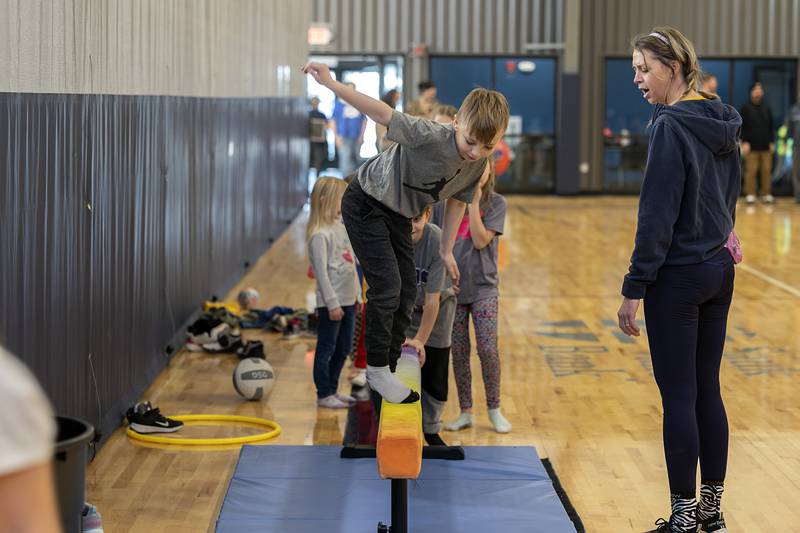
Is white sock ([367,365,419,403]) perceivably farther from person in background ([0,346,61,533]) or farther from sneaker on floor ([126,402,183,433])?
person in background ([0,346,61,533])

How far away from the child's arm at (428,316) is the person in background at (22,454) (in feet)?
10.2

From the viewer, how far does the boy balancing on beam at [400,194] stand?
3840mm

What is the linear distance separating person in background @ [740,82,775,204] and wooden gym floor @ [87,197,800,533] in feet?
26.4

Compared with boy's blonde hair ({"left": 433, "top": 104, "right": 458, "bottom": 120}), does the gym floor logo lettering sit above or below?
below

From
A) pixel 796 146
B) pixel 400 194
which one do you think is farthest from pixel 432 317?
pixel 796 146

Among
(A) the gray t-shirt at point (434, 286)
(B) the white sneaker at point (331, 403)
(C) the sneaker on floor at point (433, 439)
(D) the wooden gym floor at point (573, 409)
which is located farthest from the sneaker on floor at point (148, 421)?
(A) the gray t-shirt at point (434, 286)

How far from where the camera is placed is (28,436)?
1401mm

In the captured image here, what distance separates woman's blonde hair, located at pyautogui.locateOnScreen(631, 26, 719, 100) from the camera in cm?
362

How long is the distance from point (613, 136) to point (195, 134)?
1395cm

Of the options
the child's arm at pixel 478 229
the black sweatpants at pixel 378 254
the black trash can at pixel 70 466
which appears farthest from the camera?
the child's arm at pixel 478 229

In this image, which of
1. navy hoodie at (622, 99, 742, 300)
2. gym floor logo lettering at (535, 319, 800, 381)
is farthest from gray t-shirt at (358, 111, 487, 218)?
gym floor logo lettering at (535, 319, 800, 381)

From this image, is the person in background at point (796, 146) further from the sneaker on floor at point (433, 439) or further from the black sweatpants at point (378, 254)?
the black sweatpants at point (378, 254)

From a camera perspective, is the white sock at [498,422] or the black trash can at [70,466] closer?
the black trash can at [70,466]

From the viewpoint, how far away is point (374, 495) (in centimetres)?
436
